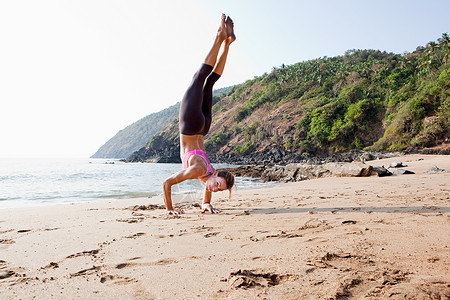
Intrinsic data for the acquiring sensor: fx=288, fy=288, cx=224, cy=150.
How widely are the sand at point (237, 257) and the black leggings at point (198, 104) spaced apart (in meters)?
1.56

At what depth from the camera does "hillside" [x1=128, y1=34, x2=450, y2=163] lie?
108 feet

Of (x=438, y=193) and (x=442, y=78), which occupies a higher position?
(x=442, y=78)

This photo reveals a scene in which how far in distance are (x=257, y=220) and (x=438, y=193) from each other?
3683mm

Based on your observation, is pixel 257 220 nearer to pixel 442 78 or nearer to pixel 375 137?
pixel 442 78

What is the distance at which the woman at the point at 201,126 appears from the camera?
4406 millimetres

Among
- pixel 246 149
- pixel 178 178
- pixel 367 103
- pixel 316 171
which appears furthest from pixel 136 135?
pixel 178 178

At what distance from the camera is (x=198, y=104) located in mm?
4723

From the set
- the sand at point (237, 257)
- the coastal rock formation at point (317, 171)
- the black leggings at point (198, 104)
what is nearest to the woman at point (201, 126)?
the black leggings at point (198, 104)

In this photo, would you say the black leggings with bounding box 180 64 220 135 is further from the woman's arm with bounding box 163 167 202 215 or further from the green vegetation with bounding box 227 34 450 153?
the green vegetation with bounding box 227 34 450 153

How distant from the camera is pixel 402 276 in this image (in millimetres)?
1647

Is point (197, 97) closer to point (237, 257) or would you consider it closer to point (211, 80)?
point (211, 80)

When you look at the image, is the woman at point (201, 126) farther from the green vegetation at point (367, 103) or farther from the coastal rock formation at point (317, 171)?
the green vegetation at point (367, 103)

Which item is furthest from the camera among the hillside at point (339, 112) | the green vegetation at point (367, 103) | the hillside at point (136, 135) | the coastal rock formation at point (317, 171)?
the hillside at point (136, 135)

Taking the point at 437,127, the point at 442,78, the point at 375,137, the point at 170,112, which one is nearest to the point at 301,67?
the point at 375,137
